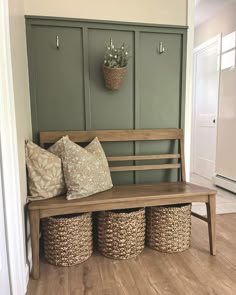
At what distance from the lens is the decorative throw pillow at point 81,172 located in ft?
5.33

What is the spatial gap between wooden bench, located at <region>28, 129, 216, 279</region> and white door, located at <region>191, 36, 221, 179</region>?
190 centimetres

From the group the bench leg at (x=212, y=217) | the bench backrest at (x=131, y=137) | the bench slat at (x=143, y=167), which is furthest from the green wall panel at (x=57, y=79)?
the bench leg at (x=212, y=217)

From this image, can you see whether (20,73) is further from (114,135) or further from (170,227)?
(170,227)

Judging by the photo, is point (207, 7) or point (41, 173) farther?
point (207, 7)

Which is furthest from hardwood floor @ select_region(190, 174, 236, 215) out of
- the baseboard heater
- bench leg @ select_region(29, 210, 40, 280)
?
bench leg @ select_region(29, 210, 40, 280)

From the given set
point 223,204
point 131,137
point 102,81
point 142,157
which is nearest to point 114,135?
point 131,137

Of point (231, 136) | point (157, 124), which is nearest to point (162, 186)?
point (157, 124)

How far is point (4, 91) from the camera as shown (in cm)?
120

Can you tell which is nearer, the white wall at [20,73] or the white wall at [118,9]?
the white wall at [20,73]

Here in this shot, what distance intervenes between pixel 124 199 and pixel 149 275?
20.1 inches

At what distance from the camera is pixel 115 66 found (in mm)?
1849

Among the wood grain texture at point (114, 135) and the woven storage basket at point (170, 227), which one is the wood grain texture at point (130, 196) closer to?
the woven storage basket at point (170, 227)

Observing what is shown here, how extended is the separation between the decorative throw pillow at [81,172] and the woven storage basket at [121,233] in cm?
23

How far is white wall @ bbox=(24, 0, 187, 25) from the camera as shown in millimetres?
1863
